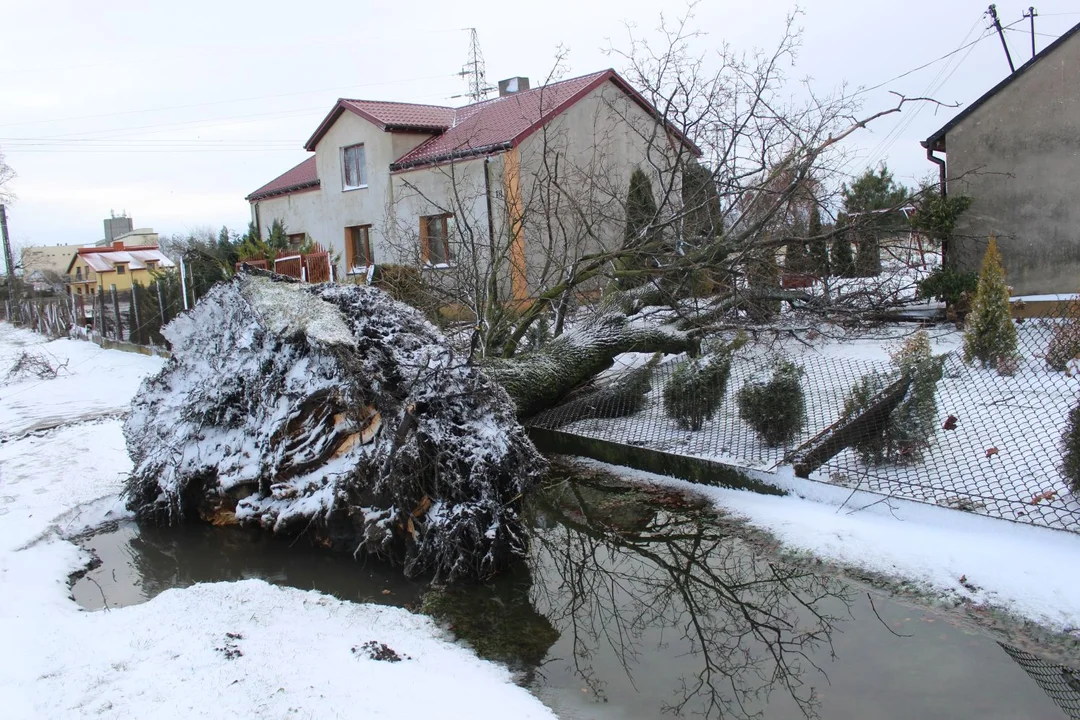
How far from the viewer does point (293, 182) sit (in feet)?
79.3

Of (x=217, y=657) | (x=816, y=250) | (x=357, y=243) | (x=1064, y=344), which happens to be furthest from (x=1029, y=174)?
(x=357, y=243)

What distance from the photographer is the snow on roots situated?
543cm

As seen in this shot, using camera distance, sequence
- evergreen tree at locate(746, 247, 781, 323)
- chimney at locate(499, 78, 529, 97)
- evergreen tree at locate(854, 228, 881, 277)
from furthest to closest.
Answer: chimney at locate(499, 78, 529, 97) → evergreen tree at locate(854, 228, 881, 277) → evergreen tree at locate(746, 247, 781, 323)

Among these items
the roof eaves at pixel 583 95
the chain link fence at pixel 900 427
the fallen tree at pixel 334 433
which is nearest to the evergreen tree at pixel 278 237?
the roof eaves at pixel 583 95

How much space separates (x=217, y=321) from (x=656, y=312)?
5.48 metres

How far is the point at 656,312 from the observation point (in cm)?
1034

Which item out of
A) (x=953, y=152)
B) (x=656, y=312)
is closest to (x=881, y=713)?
(x=656, y=312)

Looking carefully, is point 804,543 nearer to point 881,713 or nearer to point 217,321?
point 881,713

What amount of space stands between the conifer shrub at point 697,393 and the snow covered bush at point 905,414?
1.18 meters

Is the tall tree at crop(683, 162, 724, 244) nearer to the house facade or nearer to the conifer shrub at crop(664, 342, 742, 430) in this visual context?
the conifer shrub at crop(664, 342, 742, 430)

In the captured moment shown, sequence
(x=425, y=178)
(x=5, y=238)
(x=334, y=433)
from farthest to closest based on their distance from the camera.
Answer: (x=5, y=238)
(x=425, y=178)
(x=334, y=433)

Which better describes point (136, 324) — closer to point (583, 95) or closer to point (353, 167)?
point (353, 167)

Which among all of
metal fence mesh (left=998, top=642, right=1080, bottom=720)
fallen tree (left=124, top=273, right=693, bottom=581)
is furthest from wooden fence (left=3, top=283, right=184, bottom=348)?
metal fence mesh (left=998, top=642, right=1080, bottom=720)

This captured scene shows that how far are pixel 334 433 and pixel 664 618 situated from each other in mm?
2746
